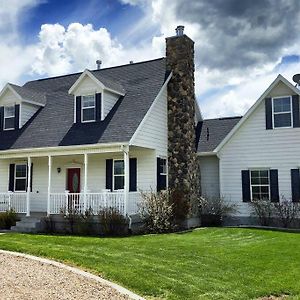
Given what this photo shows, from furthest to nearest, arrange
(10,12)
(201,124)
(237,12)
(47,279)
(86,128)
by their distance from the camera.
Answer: (201,124)
(86,128)
(237,12)
(10,12)
(47,279)

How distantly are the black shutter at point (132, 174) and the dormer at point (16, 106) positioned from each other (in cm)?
669

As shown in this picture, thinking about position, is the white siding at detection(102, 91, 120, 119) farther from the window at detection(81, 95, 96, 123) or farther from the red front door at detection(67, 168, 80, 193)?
the red front door at detection(67, 168, 80, 193)

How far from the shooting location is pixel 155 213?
1770 centimetres

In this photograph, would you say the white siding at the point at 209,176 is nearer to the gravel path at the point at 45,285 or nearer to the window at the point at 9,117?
the window at the point at 9,117

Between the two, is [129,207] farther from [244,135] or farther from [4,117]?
[4,117]

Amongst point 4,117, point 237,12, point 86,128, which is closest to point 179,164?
point 86,128

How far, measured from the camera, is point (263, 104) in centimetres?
2031

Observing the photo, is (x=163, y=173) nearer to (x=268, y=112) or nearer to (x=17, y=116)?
(x=268, y=112)

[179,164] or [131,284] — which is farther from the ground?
[179,164]

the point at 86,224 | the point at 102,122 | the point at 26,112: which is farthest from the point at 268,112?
the point at 26,112

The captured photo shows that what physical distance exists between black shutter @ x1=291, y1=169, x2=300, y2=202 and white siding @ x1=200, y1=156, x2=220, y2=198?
383 centimetres

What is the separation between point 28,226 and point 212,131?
36.1 ft

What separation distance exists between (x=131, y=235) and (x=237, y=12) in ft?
29.5

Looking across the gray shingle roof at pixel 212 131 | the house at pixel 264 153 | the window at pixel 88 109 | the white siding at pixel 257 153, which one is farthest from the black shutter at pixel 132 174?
the white siding at pixel 257 153
